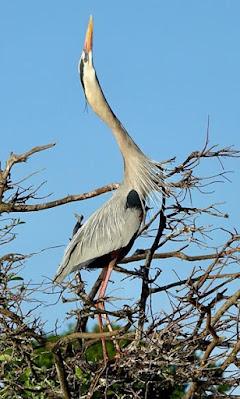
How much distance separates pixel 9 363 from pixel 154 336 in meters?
0.76

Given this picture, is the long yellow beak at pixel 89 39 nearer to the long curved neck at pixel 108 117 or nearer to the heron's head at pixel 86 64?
the heron's head at pixel 86 64

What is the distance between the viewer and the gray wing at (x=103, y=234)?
19.1 ft

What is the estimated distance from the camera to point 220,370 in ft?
14.5

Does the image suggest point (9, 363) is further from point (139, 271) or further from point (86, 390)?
point (139, 271)

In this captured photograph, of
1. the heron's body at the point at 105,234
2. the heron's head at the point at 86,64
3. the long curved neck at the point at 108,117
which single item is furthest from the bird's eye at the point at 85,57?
the heron's body at the point at 105,234

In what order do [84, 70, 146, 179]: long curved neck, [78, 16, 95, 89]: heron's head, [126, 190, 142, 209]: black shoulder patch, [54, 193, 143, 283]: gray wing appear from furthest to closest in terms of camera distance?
[78, 16, 95, 89]: heron's head
[84, 70, 146, 179]: long curved neck
[126, 190, 142, 209]: black shoulder patch
[54, 193, 143, 283]: gray wing

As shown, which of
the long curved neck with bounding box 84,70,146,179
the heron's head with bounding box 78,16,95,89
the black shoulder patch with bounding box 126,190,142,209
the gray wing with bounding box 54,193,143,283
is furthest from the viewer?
the heron's head with bounding box 78,16,95,89

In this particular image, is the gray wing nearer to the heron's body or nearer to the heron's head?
the heron's body

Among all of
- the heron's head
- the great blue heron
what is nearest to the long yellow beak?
the heron's head

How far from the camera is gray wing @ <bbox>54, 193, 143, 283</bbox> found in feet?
19.1

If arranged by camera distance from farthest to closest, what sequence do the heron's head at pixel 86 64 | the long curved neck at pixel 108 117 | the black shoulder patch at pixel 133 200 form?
the heron's head at pixel 86 64, the long curved neck at pixel 108 117, the black shoulder patch at pixel 133 200

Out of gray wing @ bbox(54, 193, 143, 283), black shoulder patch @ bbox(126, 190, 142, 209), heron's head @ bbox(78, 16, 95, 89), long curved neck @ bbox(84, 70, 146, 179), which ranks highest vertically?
heron's head @ bbox(78, 16, 95, 89)

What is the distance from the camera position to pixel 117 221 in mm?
6027

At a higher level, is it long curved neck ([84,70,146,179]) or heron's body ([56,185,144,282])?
long curved neck ([84,70,146,179])
